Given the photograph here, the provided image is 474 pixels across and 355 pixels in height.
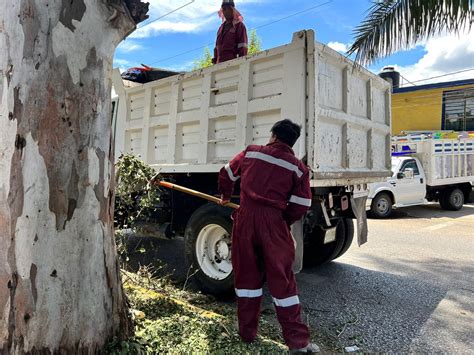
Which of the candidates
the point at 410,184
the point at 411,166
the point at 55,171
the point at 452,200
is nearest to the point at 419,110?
the point at 452,200

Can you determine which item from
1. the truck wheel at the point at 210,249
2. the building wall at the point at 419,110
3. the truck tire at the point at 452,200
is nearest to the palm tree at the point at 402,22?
the truck wheel at the point at 210,249

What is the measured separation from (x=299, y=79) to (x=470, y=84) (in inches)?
736

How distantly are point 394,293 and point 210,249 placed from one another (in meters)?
2.21

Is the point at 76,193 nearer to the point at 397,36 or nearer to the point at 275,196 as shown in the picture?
the point at 275,196

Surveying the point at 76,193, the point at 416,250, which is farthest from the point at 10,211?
the point at 416,250

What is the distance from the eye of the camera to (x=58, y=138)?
95.4 inches

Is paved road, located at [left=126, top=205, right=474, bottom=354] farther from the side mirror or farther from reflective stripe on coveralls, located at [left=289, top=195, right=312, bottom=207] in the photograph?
the side mirror

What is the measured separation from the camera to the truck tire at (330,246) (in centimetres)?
552

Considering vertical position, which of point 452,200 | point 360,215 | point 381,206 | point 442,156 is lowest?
point 360,215

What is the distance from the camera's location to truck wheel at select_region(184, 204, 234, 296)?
14.4 ft

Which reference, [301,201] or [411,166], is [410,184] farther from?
[301,201]

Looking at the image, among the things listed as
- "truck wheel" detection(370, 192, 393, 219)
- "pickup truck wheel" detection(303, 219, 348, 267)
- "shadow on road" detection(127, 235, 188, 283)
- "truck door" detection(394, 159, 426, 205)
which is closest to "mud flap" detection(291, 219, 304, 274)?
"pickup truck wheel" detection(303, 219, 348, 267)

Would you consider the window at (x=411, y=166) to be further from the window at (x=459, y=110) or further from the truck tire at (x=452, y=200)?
the window at (x=459, y=110)

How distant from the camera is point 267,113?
421 centimetres
